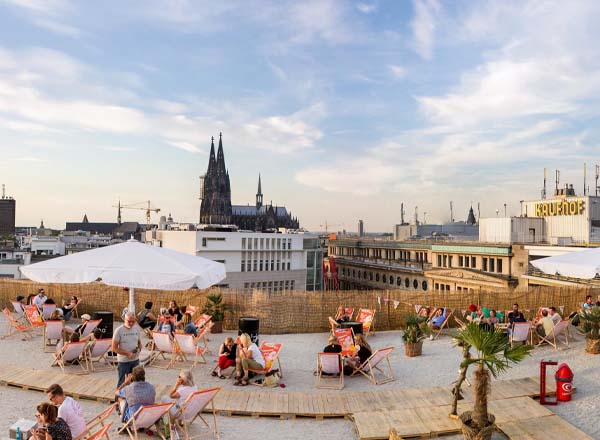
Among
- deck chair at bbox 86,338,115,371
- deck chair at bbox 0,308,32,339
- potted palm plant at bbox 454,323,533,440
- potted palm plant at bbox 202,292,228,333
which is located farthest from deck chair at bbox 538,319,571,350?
deck chair at bbox 0,308,32,339

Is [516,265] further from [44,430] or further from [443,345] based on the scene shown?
[44,430]

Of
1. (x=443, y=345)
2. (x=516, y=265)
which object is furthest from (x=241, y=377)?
(x=516, y=265)

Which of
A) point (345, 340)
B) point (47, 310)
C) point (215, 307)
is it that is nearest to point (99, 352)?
point (345, 340)

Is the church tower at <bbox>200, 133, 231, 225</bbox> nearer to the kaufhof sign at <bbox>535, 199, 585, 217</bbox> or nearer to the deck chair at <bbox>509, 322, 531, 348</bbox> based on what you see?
the kaufhof sign at <bbox>535, 199, 585, 217</bbox>

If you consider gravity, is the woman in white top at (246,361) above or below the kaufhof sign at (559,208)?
below

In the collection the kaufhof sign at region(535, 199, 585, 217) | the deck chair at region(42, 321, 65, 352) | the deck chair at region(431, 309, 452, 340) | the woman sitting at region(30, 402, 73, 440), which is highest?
the kaufhof sign at region(535, 199, 585, 217)

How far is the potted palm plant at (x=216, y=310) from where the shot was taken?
53.1ft

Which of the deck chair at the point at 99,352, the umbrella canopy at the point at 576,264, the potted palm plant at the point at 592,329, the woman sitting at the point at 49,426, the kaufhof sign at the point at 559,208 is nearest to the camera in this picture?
the woman sitting at the point at 49,426

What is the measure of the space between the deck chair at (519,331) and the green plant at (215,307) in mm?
8651

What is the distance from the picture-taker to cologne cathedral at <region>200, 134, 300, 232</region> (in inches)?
5256

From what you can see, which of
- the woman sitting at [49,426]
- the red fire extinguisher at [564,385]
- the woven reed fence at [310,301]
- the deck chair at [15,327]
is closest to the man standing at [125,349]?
the woman sitting at [49,426]

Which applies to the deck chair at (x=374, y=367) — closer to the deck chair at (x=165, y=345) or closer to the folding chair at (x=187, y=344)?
the folding chair at (x=187, y=344)

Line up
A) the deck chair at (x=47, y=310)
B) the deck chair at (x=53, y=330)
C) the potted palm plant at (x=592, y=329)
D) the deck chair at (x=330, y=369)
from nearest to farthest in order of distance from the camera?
the deck chair at (x=330, y=369)
the potted palm plant at (x=592, y=329)
the deck chair at (x=53, y=330)
the deck chair at (x=47, y=310)

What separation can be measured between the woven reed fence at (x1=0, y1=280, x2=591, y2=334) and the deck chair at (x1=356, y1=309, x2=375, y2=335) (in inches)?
28.5
